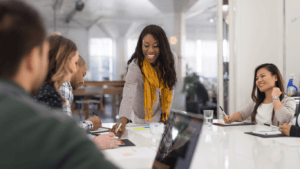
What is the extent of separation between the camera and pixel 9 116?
0.84 ft

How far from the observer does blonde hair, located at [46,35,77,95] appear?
1069 mm

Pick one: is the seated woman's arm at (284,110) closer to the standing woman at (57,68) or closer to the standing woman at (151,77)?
the standing woman at (151,77)

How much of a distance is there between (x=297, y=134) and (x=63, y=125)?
1427 mm

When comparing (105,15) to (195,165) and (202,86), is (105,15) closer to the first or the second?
→ (202,86)

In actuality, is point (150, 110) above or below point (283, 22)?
below

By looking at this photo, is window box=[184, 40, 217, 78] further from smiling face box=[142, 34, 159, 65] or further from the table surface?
the table surface

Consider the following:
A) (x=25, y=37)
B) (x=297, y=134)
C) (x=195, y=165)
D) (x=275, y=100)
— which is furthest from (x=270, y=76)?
(x=25, y=37)

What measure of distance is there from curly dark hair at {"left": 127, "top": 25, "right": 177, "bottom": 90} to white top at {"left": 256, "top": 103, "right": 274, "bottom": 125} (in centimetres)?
73

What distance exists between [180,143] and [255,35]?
2.98 meters

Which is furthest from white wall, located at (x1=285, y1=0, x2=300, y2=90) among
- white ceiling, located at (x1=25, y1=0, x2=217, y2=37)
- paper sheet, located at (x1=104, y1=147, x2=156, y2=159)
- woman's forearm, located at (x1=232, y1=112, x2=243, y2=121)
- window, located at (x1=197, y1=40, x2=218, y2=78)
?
white ceiling, located at (x1=25, y1=0, x2=217, y2=37)

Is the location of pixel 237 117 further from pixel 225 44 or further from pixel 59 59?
pixel 225 44

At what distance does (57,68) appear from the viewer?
1.10 metres

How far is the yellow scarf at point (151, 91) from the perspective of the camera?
1.82 metres

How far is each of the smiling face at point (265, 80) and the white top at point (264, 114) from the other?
0.13 metres
